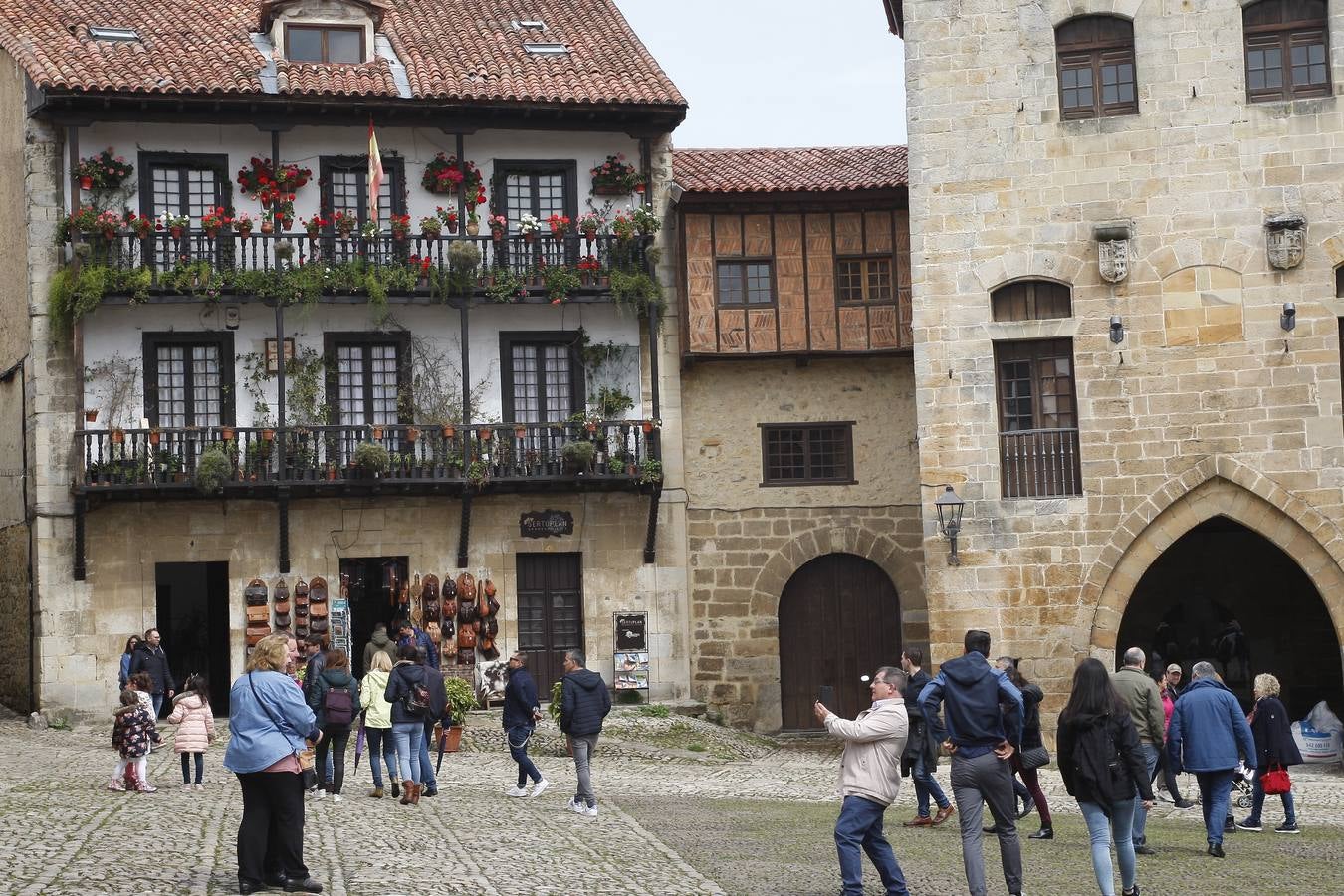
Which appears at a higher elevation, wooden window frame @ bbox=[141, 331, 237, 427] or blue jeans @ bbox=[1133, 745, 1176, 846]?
wooden window frame @ bbox=[141, 331, 237, 427]

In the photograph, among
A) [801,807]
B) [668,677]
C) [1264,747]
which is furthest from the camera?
[668,677]

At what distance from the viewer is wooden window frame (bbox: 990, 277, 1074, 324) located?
2389cm

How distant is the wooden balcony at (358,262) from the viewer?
84.3 ft

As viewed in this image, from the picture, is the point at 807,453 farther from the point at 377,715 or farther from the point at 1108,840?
the point at 1108,840

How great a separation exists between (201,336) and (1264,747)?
1610 cm

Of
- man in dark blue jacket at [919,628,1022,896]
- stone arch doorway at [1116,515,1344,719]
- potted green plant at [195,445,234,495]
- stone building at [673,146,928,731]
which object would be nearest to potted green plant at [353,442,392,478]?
potted green plant at [195,445,234,495]

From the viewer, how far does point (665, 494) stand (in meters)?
27.8

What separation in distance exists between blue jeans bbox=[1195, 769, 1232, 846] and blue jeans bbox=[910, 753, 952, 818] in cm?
235

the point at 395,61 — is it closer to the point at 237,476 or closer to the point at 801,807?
the point at 237,476

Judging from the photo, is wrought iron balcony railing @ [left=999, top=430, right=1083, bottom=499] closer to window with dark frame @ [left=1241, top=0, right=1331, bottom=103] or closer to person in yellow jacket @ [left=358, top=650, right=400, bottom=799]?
window with dark frame @ [left=1241, top=0, right=1331, bottom=103]

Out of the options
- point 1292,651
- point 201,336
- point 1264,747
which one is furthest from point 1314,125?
point 201,336

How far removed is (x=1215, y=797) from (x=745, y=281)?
45.2 feet

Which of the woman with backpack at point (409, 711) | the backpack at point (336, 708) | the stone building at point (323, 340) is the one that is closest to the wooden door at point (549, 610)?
the stone building at point (323, 340)

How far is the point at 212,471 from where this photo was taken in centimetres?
2522
